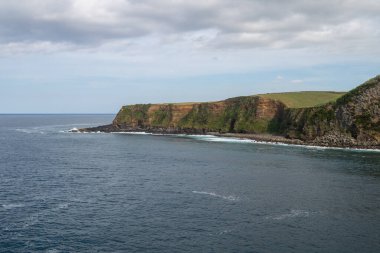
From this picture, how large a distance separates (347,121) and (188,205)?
370 ft

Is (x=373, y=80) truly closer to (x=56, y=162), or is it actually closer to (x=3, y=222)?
(x=56, y=162)

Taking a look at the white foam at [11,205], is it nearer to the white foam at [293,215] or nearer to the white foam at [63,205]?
the white foam at [63,205]

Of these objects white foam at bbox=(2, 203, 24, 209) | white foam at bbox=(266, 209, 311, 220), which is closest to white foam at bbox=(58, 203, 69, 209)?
white foam at bbox=(2, 203, 24, 209)

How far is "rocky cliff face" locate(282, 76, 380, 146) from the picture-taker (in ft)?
499

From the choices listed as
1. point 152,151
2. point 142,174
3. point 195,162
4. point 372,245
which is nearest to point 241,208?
point 372,245

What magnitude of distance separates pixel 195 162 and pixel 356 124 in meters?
75.8

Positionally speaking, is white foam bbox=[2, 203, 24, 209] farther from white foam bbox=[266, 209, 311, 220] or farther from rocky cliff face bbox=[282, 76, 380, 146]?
rocky cliff face bbox=[282, 76, 380, 146]

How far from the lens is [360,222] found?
185ft

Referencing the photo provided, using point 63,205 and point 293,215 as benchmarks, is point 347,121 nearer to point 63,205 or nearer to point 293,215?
point 293,215

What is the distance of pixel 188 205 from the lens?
64750mm

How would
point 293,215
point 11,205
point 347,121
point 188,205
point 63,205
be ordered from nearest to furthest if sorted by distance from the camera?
point 293,215
point 11,205
point 63,205
point 188,205
point 347,121

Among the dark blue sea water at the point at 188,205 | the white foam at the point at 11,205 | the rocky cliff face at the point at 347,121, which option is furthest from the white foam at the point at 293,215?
the rocky cliff face at the point at 347,121

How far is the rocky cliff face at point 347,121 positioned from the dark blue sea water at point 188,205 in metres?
39.4

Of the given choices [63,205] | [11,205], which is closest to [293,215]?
[63,205]
